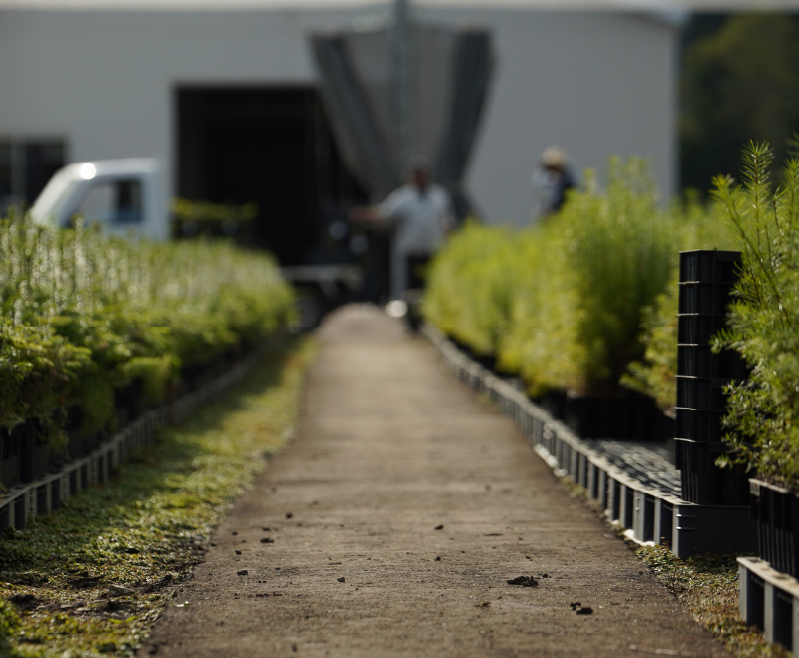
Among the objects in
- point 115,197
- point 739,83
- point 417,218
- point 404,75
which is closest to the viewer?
point 417,218

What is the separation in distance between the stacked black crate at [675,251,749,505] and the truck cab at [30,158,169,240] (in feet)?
34.5

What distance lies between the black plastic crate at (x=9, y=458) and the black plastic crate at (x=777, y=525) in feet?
8.61

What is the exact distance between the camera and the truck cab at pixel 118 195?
13602 millimetres

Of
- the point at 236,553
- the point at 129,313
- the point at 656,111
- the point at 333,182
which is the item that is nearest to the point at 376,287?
the point at 333,182

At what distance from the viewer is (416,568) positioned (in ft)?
12.3

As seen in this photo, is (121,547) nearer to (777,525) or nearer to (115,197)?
(777,525)

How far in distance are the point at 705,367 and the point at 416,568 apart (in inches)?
48.6

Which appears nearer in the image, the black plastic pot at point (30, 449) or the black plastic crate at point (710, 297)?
the black plastic crate at point (710, 297)

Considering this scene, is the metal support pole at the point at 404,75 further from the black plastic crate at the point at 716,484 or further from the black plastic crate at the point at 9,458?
the black plastic crate at the point at 716,484

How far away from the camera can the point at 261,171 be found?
27422 millimetres

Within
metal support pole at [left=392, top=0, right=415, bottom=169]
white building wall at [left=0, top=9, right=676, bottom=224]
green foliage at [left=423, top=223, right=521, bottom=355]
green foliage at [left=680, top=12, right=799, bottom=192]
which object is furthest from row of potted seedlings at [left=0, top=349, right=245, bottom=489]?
green foliage at [left=680, top=12, right=799, bottom=192]

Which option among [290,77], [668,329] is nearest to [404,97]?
[290,77]

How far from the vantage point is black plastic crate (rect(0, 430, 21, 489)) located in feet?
12.9

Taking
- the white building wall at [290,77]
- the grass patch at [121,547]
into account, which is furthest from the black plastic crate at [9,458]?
the white building wall at [290,77]
